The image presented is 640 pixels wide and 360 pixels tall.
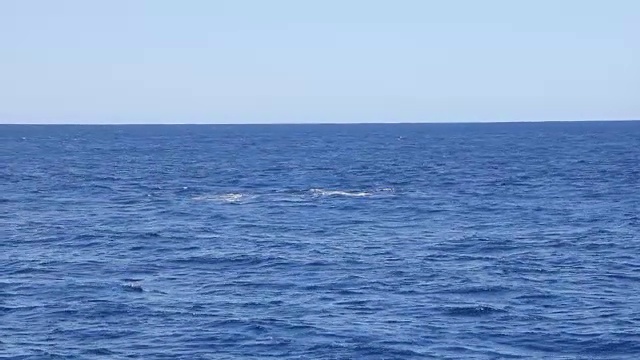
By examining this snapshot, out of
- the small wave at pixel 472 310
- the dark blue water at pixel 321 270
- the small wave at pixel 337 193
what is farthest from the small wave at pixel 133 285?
the small wave at pixel 337 193

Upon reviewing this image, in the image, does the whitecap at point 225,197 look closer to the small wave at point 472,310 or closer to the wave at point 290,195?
the wave at point 290,195

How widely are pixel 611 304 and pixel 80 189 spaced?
62.4 meters

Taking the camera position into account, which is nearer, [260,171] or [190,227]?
[190,227]

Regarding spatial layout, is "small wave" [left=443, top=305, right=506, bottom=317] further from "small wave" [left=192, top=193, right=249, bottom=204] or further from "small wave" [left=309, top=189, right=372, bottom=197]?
"small wave" [left=309, top=189, right=372, bottom=197]

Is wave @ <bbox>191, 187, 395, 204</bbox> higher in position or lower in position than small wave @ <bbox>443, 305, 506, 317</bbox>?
higher

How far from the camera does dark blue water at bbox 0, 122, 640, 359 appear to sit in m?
35.4

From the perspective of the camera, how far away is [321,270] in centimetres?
4875

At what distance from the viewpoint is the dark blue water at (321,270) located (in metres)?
35.4

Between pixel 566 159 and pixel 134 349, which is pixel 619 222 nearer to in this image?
pixel 134 349

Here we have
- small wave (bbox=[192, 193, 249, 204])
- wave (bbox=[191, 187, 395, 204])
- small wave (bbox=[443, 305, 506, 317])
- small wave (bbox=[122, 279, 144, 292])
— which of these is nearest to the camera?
small wave (bbox=[443, 305, 506, 317])

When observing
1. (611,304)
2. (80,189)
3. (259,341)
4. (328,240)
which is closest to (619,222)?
(328,240)

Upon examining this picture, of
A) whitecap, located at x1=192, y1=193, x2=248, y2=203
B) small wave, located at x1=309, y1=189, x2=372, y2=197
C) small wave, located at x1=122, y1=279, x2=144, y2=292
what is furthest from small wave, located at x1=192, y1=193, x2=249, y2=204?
small wave, located at x1=122, y1=279, x2=144, y2=292

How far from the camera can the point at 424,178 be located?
107 metres

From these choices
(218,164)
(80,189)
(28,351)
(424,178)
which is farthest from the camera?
(218,164)
